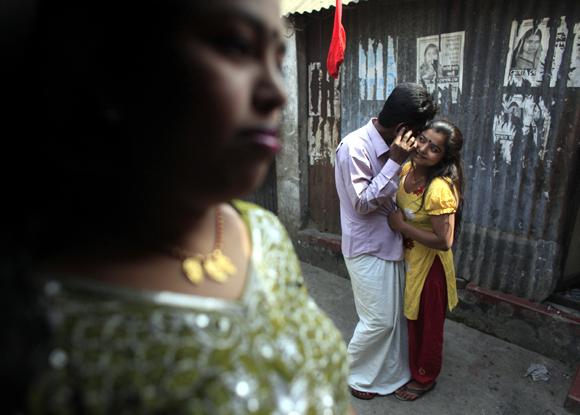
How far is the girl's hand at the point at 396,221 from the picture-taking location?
9.08 feet

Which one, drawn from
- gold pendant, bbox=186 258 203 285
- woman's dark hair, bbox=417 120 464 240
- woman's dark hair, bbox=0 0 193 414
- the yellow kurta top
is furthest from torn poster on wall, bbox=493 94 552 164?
woman's dark hair, bbox=0 0 193 414

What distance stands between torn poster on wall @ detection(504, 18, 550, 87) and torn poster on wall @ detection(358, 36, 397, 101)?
1030 mm

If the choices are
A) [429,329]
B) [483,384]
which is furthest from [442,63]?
[483,384]

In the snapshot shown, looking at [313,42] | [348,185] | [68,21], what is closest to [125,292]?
[68,21]

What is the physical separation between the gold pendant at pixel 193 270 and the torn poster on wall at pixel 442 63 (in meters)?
3.34

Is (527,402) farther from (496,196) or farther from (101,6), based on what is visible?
(101,6)

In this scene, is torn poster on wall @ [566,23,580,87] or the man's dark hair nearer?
the man's dark hair

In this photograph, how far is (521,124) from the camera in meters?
3.34

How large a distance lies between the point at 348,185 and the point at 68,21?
221 centimetres

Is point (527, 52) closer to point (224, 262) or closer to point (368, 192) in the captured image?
point (368, 192)

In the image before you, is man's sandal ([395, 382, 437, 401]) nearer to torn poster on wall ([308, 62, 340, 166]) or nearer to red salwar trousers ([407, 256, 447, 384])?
red salwar trousers ([407, 256, 447, 384])

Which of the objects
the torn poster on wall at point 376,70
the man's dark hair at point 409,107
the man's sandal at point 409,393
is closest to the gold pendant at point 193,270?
the man's dark hair at point 409,107

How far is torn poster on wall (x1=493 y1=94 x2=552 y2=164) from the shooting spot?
127 inches

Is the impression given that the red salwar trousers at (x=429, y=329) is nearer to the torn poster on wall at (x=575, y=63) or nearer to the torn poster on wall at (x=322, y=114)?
the torn poster on wall at (x=575, y=63)
